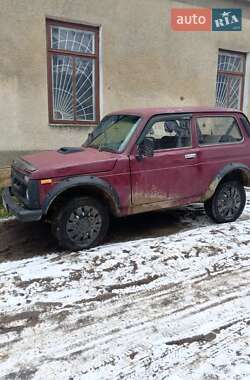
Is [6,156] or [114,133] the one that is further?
[6,156]

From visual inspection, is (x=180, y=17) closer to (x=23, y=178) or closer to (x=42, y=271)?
(x=23, y=178)

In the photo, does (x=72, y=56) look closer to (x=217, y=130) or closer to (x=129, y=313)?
(x=217, y=130)

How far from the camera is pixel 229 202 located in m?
5.62

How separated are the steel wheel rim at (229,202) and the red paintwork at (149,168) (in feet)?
1.35

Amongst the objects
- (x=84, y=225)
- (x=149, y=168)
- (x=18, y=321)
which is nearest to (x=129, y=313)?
(x=18, y=321)

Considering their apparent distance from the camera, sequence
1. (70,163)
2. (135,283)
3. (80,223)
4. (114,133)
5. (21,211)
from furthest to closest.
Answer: (114,133)
(80,223)
(70,163)
(21,211)
(135,283)

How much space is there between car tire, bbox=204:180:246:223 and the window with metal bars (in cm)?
612

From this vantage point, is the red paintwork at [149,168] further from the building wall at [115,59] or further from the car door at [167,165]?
the building wall at [115,59]

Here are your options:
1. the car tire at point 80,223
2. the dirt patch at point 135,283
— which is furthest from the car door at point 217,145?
the dirt patch at point 135,283

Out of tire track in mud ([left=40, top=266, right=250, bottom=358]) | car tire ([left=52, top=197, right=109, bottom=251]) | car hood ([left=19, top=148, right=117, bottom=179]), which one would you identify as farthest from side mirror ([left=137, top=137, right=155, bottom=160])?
tire track in mud ([left=40, top=266, right=250, bottom=358])

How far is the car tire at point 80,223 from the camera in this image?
431 cm

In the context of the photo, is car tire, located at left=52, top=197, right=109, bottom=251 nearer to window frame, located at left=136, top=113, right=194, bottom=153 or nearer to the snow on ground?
the snow on ground

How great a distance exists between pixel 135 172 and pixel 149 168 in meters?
0.22

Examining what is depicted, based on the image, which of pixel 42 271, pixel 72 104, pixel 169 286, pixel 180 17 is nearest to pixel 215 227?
pixel 169 286
